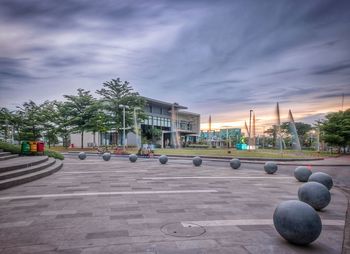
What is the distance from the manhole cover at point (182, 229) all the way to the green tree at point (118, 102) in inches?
1800

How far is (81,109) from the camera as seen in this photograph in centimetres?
5309

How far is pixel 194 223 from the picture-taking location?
21.2 feet

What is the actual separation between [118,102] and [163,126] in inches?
1305

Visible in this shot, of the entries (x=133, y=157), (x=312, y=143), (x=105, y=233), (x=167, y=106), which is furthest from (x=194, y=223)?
(x=312, y=143)

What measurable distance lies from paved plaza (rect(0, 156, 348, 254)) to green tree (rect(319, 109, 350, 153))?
117ft

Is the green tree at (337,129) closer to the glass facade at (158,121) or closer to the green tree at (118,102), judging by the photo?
the green tree at (118,102)

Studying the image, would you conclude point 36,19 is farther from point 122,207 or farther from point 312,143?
point 312,143

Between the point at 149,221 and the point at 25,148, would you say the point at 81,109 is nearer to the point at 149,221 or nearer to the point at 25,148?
the point at 25,148

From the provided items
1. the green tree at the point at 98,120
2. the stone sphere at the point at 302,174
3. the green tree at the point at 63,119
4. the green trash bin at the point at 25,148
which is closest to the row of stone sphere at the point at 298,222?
the stone sphere at the point at 302,174

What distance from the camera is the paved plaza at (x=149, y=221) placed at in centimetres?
507

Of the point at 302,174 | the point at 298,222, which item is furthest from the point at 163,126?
the point at 298,222

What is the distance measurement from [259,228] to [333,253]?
1.52m

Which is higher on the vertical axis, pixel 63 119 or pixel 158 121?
pixel 158 121

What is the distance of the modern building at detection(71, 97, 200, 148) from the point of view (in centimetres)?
7112
